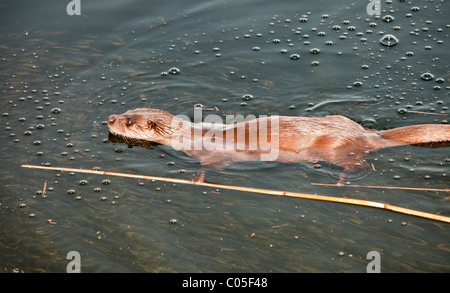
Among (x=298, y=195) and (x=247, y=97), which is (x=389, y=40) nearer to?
(x=247, y=97)

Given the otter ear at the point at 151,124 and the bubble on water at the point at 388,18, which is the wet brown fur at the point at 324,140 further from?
the bubble on water at the point at 388,18

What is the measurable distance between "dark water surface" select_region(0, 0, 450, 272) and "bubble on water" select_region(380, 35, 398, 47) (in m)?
0.08

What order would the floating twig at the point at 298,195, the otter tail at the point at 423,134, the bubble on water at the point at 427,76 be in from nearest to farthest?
the floating twig at the point at 298,195 < the otter tail at the point at 423,134 < the bubble on water at the point at 427,76

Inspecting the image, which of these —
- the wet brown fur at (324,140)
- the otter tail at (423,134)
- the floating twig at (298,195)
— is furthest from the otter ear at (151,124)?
the otter tail at (423,134)

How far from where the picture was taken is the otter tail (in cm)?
471

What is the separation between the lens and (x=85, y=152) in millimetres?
5145

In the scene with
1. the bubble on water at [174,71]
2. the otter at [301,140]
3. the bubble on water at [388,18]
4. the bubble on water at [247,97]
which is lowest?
the otter at [301,140]

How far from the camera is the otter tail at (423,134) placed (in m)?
4.71

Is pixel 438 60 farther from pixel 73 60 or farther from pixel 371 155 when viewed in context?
pixel 73 60

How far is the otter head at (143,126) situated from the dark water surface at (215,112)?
0.21m

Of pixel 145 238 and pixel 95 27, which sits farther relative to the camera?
pixel 95 27

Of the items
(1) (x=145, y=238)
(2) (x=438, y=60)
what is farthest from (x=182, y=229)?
(2) (x=438, y=60)

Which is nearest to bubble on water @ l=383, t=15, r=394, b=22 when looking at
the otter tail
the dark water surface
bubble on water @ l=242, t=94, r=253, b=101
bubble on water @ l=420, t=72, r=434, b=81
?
the dark water surface
